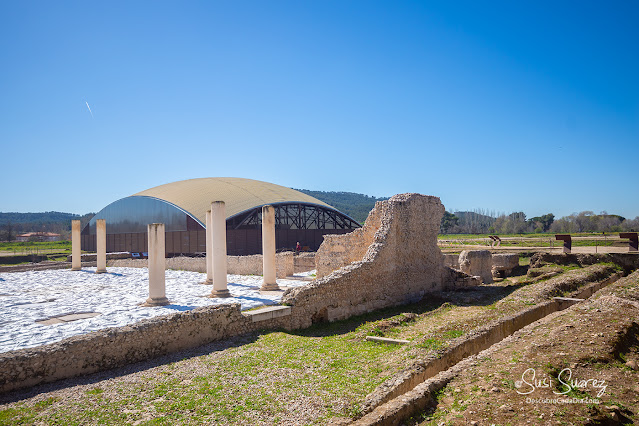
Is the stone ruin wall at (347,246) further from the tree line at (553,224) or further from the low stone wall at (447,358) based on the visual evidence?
the tree line at (553,224)

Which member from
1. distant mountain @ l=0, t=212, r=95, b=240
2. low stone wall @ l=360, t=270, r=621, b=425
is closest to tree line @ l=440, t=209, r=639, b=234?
low stone wall @ l=360, t=270, r=621, b=425

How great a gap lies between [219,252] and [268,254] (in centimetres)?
211

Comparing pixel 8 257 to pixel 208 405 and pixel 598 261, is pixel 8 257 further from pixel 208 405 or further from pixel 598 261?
pixel 598 261

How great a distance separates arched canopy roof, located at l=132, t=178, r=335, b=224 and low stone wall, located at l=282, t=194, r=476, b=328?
21.5 m

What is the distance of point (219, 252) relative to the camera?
15.8 metres

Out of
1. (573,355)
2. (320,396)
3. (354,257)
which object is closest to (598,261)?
(354,257)

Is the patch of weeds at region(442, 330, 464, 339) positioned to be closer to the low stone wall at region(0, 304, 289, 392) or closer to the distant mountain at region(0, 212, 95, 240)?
the low stone wall at region(0, 304, 289, 392)

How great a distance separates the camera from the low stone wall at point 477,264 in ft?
74.4

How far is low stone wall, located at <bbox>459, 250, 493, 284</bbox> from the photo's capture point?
74.4ft

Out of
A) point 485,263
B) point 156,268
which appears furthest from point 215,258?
point 485,263

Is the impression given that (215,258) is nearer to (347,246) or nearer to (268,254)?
(268,254)

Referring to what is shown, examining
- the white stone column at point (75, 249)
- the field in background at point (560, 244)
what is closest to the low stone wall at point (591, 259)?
the field in background at point (560, 244)

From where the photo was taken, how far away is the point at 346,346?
9766 millimetres

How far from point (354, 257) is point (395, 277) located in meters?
2.87
